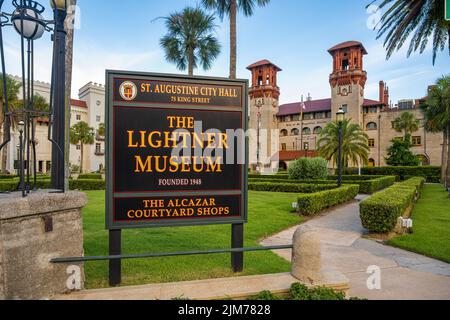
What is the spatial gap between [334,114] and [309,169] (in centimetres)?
3465

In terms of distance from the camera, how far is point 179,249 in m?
6.70

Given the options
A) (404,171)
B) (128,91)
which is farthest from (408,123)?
(128,91)

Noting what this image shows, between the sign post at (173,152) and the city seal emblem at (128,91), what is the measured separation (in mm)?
13

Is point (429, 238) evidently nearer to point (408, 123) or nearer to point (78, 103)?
point (408, 123)

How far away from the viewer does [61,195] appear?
3.39 meters

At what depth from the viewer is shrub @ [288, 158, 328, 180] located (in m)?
24.0

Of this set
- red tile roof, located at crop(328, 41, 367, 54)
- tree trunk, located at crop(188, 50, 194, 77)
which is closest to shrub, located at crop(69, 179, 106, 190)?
tree trunk, located at crop(188, 50, 194, 77)

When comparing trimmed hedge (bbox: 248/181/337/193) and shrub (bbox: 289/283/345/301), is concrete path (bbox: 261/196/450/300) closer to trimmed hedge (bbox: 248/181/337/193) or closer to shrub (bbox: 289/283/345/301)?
shrub (bbox: 289/283/345/301)

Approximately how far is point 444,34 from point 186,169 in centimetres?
1509

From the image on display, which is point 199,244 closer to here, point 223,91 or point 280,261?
point 280,261

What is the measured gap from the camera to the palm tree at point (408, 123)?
4847 cm

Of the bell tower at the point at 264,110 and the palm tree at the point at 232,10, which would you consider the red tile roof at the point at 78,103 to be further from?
the palm tree at the point at 232,10

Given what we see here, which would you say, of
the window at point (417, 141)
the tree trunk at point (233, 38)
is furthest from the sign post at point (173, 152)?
the window at point (417, 141)
